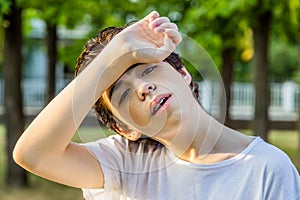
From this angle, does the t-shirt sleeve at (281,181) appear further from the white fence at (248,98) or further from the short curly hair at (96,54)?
the white fence at (248,98)

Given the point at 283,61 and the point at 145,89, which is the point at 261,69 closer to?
the point at 145,89

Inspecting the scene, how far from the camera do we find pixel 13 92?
777cm

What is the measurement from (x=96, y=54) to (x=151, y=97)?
0.15 meters

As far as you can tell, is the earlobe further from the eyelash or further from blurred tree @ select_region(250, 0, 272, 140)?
blurred tree @ select_region(250, 0, 272, 140)

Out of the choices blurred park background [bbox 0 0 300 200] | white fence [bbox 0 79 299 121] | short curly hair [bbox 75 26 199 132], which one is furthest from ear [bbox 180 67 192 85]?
white fence [bbox 0 79 299 121]

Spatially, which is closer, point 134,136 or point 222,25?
point 134,136

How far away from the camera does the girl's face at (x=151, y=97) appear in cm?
103

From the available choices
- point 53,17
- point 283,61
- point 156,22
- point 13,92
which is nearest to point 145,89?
point 156,22

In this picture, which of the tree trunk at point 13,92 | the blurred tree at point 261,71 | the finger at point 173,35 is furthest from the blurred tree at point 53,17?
the finger at point 173,35

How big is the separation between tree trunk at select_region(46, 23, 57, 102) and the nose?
362 inches

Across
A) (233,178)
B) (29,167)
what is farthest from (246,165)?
(29,167)

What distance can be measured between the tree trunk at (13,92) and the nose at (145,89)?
6.81m

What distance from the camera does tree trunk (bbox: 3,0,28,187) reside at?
25.1 feet

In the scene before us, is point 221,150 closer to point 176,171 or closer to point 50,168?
point 176,171
